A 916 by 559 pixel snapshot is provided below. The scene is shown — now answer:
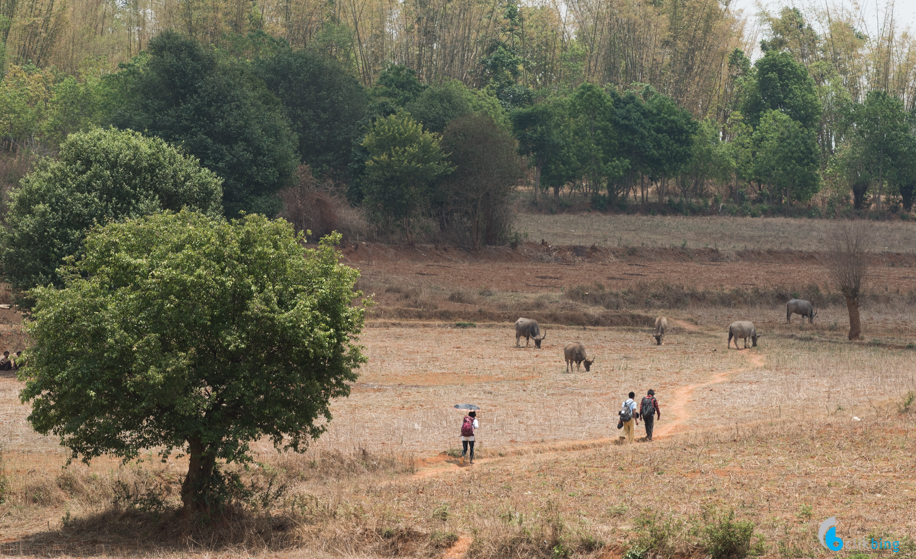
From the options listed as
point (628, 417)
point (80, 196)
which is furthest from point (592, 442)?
point (80, 196)

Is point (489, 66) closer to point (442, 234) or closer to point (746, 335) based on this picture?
point (442, 234)

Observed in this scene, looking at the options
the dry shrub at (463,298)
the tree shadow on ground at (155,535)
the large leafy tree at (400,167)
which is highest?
the large leafy tree at (400,167)

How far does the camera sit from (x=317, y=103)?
65938mm

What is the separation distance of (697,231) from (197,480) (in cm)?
6615

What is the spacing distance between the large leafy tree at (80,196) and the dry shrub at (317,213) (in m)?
28.4

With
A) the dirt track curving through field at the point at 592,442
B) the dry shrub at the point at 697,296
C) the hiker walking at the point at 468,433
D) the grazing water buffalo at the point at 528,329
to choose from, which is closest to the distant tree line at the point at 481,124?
the dry shrub at the point at 697,296

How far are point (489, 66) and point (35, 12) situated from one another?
44.8 m

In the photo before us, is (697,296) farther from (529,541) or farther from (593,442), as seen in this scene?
(529,541)

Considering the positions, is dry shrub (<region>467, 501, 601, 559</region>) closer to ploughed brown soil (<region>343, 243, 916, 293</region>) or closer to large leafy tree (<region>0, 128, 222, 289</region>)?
large leafy tree (<region>0, 128, 222, 289</region>)

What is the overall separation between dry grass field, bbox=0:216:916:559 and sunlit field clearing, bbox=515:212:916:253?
30606mm

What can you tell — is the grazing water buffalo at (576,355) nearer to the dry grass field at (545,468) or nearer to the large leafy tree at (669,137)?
the dry grass field at (545,468)

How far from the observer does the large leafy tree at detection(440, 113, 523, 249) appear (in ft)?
200

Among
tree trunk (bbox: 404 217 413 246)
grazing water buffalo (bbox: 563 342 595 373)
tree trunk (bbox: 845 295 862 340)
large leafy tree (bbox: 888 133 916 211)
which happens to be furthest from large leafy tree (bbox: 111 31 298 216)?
large leafy tree (bbox: 888 133 916 211)

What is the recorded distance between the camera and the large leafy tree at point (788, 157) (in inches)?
3553
